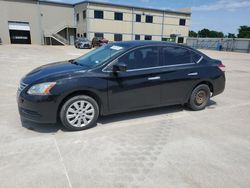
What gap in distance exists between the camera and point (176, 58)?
189 inches

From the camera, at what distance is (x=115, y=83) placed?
4102mm

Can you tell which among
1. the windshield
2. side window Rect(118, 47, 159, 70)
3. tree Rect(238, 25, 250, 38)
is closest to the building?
the windshield

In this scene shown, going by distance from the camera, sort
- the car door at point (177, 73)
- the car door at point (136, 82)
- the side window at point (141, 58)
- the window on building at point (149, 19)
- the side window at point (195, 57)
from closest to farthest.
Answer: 1. the car door at point (136, 82)
2. the side window at point (141, 58)
3. the car door at point (177, 73)
4. the side window at point (195, 57)
5. the window on building at point (149, 19)

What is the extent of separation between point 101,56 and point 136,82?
92cm

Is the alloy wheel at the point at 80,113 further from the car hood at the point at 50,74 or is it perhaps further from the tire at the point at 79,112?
the car hood at the point at 50,74

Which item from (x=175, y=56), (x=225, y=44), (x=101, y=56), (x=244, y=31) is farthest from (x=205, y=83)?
(x=244, y=31)

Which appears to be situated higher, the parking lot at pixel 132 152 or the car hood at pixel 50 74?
the car hood at pixel 50 74

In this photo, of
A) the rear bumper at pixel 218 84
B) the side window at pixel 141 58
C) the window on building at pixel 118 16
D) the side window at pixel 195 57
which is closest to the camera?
the side window at pixel 141 58

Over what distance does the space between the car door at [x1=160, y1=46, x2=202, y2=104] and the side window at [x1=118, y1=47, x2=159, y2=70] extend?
199 mm

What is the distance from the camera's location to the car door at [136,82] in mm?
4145

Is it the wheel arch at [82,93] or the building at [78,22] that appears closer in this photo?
the wheel arch at [82,93]

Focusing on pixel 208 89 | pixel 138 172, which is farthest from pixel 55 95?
pixel 208 89

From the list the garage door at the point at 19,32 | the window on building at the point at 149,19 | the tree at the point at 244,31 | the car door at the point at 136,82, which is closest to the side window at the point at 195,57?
the car door at the point at 136,82

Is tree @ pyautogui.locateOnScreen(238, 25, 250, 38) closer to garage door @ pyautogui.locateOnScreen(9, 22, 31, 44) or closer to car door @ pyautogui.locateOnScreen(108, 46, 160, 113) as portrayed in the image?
garage door @ pyautogui.locateOnScreen(9, 22, 31, 44)
